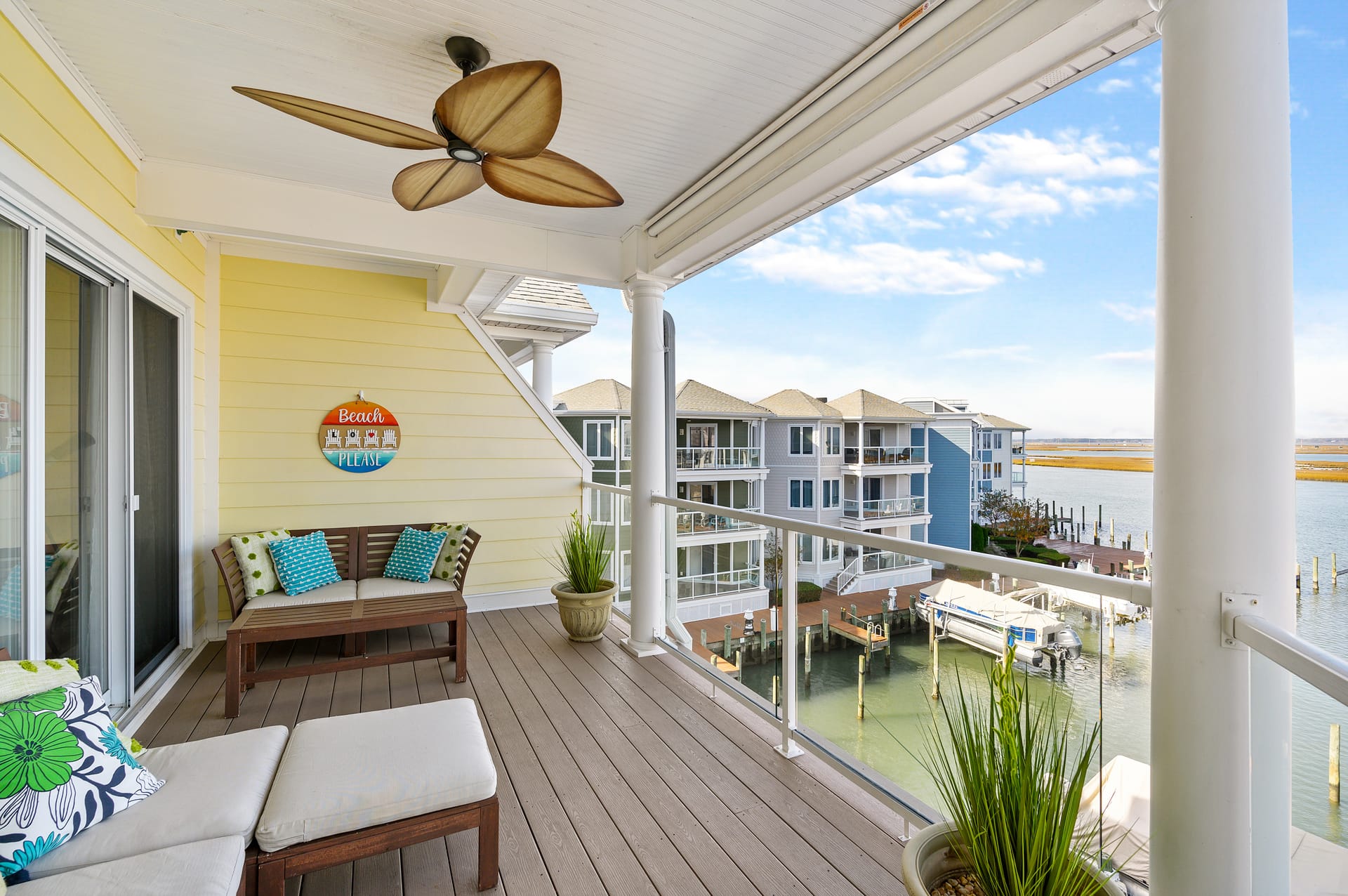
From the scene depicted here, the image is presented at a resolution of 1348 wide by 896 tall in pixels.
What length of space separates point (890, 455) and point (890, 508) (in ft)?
2.30

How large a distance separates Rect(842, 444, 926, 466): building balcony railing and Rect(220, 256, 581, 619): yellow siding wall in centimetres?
444

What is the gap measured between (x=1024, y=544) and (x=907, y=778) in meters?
3.29

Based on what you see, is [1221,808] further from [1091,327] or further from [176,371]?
[1091,327]

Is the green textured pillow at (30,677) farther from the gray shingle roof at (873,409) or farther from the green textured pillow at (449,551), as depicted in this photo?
the gray shingle roof at (873,409)

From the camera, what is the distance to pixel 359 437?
15.7 feet

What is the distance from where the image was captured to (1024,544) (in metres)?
4.76

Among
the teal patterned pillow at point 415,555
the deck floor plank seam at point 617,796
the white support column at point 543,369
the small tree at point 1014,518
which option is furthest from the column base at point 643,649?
the white support column at point 543,369

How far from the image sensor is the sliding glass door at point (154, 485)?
3184 millimetres

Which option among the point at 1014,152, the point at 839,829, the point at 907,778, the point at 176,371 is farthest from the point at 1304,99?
the point at 1014,152

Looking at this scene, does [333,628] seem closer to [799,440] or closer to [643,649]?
[643,649]

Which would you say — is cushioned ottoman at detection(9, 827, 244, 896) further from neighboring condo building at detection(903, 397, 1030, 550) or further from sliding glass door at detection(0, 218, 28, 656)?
neighboring condo building at detection(903, 397, 1030, 550)

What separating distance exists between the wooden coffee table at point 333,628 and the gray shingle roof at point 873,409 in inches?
227

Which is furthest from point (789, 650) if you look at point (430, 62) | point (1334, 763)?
point (430, 62)

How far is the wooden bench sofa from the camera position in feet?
10.9
